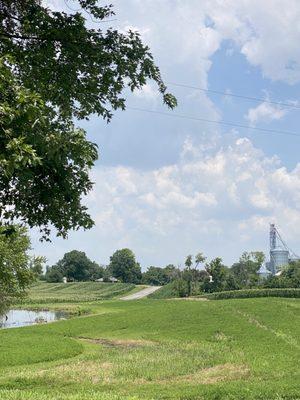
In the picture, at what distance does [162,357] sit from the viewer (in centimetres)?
2697

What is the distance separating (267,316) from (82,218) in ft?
138

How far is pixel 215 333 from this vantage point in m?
37.9

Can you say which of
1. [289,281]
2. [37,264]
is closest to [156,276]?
[289,281]

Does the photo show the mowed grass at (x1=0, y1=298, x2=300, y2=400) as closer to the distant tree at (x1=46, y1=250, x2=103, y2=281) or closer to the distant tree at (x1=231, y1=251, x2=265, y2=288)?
the distant tree at (x1=231, y1=251, x2=265, y2=288)

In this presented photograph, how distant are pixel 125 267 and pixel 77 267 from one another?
18.7 metres

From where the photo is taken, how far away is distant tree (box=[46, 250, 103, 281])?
615 ft

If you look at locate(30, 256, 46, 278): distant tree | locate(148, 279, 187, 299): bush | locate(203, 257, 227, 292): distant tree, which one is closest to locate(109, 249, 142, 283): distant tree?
locate(148, 279, 187, 299): bush

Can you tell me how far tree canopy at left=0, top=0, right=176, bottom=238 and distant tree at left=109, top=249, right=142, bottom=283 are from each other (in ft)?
592

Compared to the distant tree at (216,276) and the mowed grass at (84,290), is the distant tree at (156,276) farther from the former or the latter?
the distant tree at (216,276)

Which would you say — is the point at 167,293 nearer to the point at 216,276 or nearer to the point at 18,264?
the point at 216,276

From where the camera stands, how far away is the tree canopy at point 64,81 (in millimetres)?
6281

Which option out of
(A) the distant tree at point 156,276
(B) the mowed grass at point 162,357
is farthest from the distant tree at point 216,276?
(A) the distant tree at point 156,276

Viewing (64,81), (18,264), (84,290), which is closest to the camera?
(64,81)

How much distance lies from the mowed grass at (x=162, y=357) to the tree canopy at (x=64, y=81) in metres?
4.50
